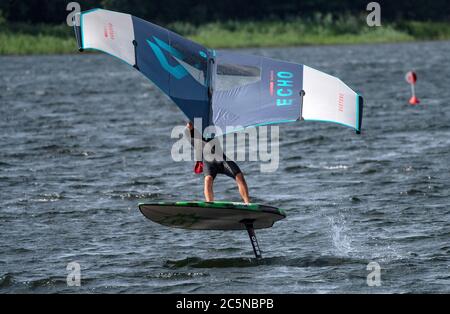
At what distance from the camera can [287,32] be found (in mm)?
104562

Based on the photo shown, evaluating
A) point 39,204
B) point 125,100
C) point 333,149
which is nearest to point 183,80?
point 39,204

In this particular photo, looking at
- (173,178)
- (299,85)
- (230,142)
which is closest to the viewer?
(299,85)

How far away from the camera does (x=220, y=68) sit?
1966cm

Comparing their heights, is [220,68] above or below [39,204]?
above

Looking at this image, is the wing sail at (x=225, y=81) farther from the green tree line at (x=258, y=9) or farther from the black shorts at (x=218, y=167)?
the green tree line at (x=258, y=9)

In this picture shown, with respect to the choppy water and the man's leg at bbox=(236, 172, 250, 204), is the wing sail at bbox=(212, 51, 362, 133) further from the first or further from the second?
the choppy water

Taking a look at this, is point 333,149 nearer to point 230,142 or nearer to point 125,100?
point 230,142

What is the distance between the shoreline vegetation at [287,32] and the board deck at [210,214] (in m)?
73.2

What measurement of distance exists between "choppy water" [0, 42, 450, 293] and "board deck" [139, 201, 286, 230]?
0.65 m

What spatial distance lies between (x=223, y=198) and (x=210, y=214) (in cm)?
782

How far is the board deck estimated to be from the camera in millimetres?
19328

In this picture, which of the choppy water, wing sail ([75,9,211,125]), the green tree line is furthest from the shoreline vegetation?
wing sail ([75,9,211,125])

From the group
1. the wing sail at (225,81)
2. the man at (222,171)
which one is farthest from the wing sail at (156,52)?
the man at (222,171)
